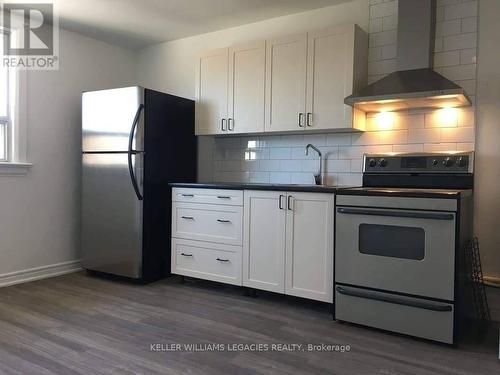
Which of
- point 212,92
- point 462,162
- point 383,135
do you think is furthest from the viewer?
point 212,92

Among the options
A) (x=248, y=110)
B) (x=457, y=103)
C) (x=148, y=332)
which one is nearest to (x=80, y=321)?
(x=148, y=332)

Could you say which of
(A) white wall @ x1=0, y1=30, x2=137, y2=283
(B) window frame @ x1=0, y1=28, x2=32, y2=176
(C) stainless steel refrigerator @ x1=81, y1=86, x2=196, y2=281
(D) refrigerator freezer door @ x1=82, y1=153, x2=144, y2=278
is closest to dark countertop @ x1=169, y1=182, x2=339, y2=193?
(C) stainless steel refrigerator @ x1=81, y1=86, x2=196, y2=281

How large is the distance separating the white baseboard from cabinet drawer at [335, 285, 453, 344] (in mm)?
2684

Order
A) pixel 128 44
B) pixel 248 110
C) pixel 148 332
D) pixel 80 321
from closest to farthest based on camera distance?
pixel 148 332 → pixel 80 321 → pixel 248 110 → pixel 128 44

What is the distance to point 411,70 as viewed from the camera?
2.93 m

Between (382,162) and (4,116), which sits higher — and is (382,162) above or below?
below

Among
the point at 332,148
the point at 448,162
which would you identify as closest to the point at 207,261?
the point at 332,148

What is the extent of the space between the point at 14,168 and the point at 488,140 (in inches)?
146

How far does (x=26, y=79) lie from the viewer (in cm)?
365

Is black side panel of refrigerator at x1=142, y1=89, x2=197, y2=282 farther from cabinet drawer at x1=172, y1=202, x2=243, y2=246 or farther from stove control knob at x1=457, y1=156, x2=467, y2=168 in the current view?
stove control knob at x1=457, y1=156, x2=467, y2=168

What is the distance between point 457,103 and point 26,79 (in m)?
3.49

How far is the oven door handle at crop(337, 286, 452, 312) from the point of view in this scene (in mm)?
2338

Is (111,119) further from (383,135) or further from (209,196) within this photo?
(383,135)

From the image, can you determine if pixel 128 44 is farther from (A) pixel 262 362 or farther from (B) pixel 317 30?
(A) pixel 262 362
